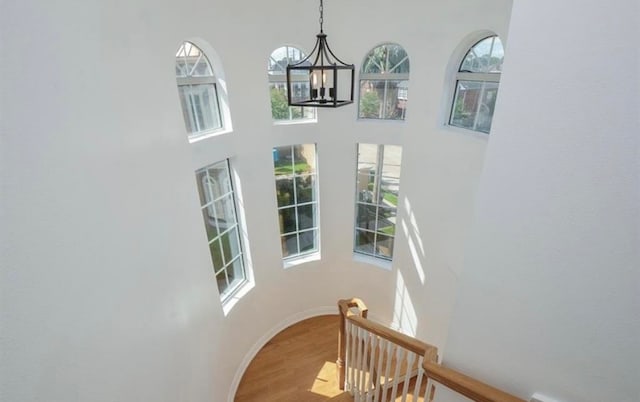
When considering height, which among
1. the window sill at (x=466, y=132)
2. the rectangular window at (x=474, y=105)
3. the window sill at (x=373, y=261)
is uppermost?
the rectangular window at (x=474, y=105)

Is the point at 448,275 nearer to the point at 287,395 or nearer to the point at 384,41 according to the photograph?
the point at 287,395

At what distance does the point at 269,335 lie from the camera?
163 inches

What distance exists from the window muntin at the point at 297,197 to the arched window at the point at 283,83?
380 millimetres

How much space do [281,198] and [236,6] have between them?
2.12 metres

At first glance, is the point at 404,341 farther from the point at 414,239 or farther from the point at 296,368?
the point at 296,368

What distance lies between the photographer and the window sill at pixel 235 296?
10.6 feet

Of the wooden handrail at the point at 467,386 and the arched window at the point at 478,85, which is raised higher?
the arched window at the point at 478,85

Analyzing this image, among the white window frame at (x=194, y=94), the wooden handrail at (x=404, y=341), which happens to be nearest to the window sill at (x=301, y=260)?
the white window frame at (x=194, y=94)

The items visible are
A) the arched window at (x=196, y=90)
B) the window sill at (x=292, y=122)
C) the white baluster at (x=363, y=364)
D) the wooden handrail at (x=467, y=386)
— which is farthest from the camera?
the window sill at (x=292, y=122)

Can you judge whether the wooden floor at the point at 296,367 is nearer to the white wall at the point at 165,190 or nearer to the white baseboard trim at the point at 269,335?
the white baseboard trim at the point at 269,335

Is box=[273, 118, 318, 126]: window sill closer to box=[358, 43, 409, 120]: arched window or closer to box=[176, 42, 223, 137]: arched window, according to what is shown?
box=[358, 43, 409, 120]: arched window

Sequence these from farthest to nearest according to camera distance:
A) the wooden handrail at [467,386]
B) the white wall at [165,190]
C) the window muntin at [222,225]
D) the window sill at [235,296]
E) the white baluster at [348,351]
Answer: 1. the window sill at [235,296]
2. the window muntin at [222,225]
3. the white baluster at [348,351]
4. the wooden handrail at [467,386]
5. the white wall at [165,190]

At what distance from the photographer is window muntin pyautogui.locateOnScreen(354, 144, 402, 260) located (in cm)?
387

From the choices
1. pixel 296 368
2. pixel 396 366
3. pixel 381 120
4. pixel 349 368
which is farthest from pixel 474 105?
pixel 296 368
